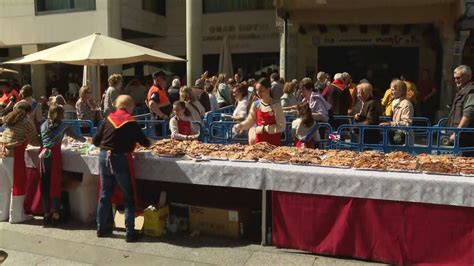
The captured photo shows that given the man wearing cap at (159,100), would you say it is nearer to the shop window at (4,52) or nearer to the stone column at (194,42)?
the stone column at (194,42)

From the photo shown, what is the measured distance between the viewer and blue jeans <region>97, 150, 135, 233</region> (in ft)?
17.3

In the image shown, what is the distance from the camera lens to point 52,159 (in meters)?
5.83

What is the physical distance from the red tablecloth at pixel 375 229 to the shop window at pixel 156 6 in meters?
17.4

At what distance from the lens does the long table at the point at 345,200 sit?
436cm

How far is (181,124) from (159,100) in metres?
1.87

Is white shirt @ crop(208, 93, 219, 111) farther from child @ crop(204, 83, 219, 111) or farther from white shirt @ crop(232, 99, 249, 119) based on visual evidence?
white shirt @ crop(232, 99, 249, 119)

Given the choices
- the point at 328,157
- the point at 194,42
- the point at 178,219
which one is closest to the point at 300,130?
the point at 328,157

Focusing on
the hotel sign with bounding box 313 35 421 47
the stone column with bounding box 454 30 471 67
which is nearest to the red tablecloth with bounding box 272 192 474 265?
the stone column with bounding box 454 30 471 67

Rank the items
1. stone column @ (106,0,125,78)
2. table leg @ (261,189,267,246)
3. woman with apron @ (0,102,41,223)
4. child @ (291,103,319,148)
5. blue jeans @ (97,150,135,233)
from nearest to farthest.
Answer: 1. table leg @ (261,189,267,246)
2. blue jeans @ (97,150,135,233)
3. woman with apron @ (0,102,41,223)
4. child @ (291,103,319,148)
5. stone column @ (106,0,125,78)

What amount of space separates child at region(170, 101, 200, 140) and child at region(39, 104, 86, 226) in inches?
70.5

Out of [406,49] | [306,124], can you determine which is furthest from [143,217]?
[406,49]

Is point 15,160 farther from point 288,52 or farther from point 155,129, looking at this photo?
point 288,52

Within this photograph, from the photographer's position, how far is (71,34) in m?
19.0

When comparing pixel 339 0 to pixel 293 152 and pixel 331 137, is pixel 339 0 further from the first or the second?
pixel 293 152
